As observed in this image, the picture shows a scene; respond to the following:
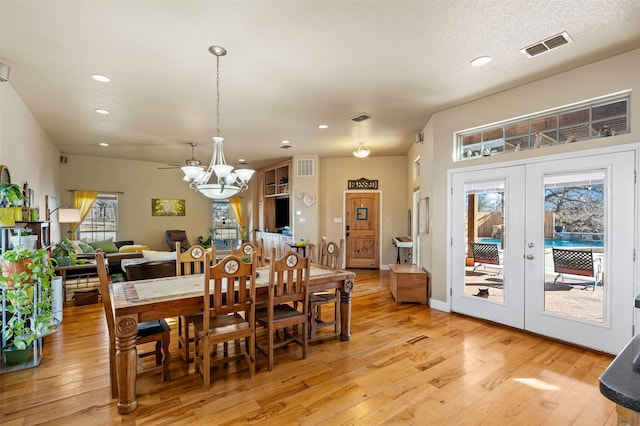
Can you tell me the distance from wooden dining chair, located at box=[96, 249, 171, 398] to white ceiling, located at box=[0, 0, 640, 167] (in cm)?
184

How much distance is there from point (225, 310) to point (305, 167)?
549 cm

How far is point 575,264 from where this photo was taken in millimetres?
3232

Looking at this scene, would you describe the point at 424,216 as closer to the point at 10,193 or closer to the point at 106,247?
the point at 10,193

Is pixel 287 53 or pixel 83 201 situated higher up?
pixel 287 53

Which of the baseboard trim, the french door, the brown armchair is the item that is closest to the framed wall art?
the brown armchair

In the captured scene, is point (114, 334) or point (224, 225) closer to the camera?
point (114, 334)

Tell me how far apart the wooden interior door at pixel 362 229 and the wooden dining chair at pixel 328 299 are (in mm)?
3830

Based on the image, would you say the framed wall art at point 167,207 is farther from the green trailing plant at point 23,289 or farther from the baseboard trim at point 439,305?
the baseboard trim at point 439,305

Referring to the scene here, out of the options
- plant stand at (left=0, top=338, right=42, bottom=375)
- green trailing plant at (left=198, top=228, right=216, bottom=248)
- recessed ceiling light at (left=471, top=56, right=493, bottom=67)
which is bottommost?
plant stand at (left=0, top=338, right=42, bottom=375)

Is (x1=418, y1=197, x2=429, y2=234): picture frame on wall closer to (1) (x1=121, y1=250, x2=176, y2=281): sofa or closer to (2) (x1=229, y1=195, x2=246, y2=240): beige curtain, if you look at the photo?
(1) (x1=121, y1=250, x2=176, y2=281): sofa

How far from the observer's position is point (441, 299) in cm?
444

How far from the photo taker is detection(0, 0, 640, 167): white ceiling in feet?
7.29

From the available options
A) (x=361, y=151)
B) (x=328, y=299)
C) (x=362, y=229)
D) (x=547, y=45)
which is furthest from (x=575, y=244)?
(x=362, y=229)

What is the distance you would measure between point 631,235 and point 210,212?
31.1 ft
